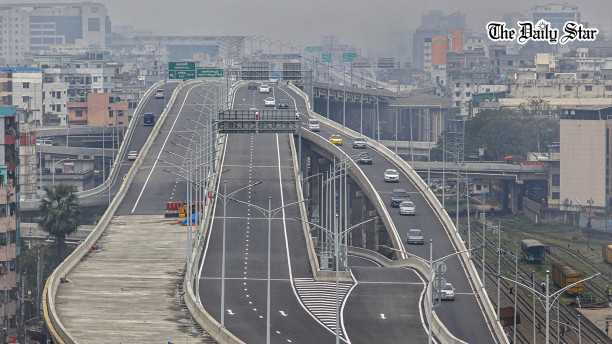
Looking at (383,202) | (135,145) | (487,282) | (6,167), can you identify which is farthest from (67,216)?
(135,145)

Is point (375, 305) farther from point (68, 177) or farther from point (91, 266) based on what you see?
point (68, 177)

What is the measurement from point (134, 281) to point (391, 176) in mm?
55005

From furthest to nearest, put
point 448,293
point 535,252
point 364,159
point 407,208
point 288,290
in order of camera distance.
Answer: point 364,159 < point 535,252 < point 407,208 < point 288,290 < point 448,293

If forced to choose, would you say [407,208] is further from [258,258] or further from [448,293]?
[448,293]

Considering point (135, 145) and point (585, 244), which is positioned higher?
point (135, 145)

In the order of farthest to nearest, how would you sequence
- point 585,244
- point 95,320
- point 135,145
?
point 135,145 < point 585,244 < point 95,320

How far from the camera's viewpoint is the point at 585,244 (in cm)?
16212

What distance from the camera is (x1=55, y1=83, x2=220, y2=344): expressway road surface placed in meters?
82.2

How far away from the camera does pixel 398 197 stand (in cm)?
13812

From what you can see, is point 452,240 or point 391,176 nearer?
point 452,240

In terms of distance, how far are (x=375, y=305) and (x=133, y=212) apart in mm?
51839

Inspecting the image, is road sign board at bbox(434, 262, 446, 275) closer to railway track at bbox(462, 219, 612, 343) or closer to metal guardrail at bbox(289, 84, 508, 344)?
metal guardrail at bbox(289, 84, 508, 344)

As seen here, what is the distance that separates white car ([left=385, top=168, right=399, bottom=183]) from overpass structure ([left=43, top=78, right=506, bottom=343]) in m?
1.47

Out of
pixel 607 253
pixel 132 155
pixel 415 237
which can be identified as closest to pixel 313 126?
pixel 132 155
